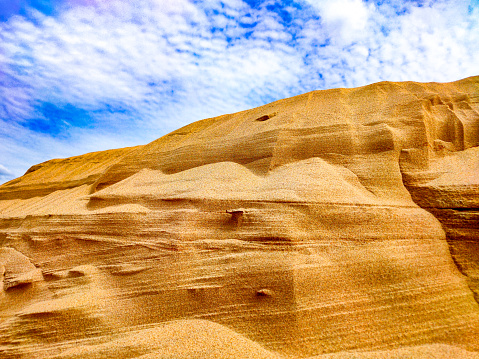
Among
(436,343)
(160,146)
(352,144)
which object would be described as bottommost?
(436,343)

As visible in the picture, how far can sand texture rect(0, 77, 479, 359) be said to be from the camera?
2861mm

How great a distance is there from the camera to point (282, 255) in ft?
10.9

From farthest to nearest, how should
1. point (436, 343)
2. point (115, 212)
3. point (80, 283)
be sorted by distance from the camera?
point (115, 212), point (80, 283), point (436, 343)

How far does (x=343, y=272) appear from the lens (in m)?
3.18

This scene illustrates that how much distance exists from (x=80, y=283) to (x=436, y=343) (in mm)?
4052

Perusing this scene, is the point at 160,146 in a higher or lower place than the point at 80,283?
higher

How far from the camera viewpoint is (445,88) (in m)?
6.52

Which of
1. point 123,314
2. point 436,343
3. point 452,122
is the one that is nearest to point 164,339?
point 123,314

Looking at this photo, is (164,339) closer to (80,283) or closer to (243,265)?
(243,265)

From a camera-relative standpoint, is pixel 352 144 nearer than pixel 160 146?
Yes

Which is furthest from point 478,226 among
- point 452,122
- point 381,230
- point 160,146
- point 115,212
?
point 160,146

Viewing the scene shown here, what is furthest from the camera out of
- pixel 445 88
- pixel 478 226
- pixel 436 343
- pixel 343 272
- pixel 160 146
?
pixel 160 146

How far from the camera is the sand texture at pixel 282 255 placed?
2861mm

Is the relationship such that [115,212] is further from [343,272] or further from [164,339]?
[343,272]
